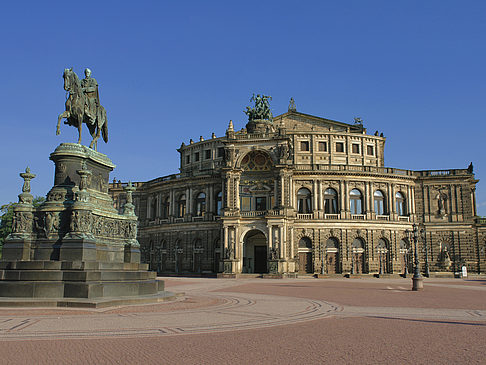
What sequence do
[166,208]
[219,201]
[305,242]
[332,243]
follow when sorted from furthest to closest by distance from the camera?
[166,208], [219,201], [305,242], [332,243]


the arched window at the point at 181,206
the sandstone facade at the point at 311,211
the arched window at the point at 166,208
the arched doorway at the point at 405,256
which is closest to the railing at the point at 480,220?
the sandstone facade at the point at 311,211

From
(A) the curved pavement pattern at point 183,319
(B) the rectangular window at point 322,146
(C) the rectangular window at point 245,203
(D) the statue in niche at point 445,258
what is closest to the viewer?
(A) the curved pavement pattern at point 183,319

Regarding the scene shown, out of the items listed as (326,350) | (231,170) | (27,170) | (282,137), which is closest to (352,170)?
(282,137)

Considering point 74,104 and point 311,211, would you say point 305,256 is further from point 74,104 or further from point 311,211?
point 74,104

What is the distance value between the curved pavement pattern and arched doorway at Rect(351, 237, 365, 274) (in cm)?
4196

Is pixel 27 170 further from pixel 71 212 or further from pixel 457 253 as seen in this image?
pixel 457 253

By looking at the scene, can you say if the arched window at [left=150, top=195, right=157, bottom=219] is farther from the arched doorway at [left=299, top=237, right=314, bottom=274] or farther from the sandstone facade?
the arched doorway at [left=299, top=237, right=314, bottom=274]

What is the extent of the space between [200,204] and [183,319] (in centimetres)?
5152

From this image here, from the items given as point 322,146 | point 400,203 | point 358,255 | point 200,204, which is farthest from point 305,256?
point 200,204

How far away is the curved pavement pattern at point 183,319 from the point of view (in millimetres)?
10477

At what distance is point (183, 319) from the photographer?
13.1 m

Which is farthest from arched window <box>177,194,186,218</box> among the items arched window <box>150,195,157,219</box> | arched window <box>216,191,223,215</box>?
arched window <box>216,191,223,215</box>

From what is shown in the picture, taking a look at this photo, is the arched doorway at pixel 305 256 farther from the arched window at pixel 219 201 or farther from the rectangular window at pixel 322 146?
the rectangular window at pixel 322 146

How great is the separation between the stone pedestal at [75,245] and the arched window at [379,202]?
4676 cm
